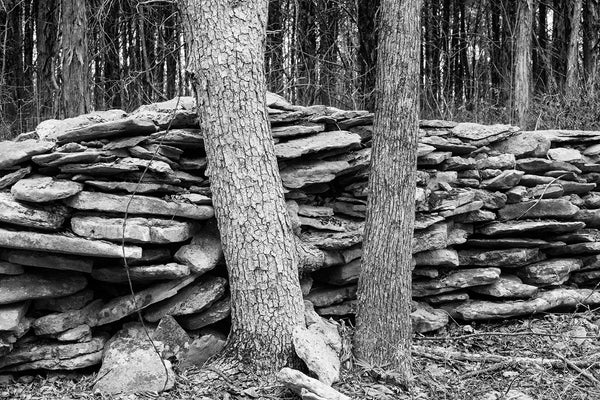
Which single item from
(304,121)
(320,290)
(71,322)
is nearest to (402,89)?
(304,121)

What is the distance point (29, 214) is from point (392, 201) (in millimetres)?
2758

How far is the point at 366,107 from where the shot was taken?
30.3 ft

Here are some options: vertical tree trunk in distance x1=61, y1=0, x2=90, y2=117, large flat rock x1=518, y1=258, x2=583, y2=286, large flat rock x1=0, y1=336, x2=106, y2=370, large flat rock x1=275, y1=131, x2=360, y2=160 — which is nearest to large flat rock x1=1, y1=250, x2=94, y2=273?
large flat rock x1=0, y1=336, x2=106, y2=370

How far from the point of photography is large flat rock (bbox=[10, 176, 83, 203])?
13.8 feet

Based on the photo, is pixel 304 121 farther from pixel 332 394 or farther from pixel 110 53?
pixel 110 53

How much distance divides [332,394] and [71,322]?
2146mm

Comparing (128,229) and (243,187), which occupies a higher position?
(243,187)

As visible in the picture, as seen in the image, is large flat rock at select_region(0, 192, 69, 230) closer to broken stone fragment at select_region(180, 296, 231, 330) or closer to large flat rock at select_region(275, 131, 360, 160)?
broken stone fragment at select_region(180, 296, 231, 330)

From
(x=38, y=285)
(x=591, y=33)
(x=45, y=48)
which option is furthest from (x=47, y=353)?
(x=591, y=33)

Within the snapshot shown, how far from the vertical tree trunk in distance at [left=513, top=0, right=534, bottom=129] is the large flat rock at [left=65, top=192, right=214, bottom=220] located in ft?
20.0

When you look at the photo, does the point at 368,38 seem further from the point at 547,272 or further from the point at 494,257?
the point at 547,272

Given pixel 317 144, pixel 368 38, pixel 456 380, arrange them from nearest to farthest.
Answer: pixel 456 380 < pixel 317 144 < pixel 368 38

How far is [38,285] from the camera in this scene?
4340mm

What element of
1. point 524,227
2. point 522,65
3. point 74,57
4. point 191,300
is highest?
point 74,57
